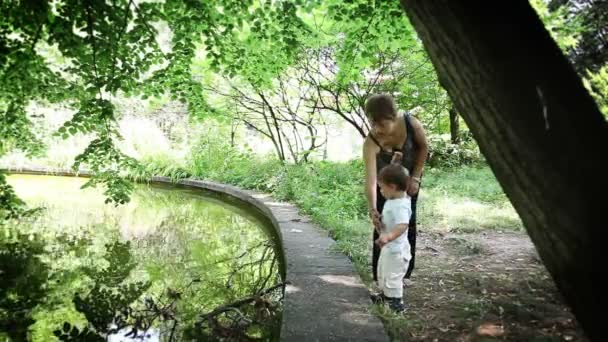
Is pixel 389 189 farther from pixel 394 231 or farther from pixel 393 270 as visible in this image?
pixel 393 270

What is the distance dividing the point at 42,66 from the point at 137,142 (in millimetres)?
11147

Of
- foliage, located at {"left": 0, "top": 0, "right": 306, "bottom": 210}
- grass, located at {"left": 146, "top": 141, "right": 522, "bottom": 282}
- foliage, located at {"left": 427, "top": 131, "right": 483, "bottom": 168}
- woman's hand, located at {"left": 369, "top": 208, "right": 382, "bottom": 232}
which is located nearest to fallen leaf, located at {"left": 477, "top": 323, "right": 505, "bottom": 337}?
woman's hand, located at {"left": 369, "top": 208, "right": 382, "bottom": 232}

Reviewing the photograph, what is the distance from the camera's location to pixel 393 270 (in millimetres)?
3410

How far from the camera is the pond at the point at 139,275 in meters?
3.77

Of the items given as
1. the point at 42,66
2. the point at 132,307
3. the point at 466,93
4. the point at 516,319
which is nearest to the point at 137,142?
the point at 42,66

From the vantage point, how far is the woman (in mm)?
3402

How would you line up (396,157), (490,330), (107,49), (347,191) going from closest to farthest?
(490,330), (396,157), (107,49), (347,191)

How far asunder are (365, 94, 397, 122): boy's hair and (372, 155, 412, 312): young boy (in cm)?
35

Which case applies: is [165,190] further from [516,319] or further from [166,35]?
[166,35]

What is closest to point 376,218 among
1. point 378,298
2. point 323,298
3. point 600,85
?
point 378,298

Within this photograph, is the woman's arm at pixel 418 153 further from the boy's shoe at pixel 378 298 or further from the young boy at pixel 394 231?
the boy's shoe at pixel 378 298

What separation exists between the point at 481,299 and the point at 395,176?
131 cm

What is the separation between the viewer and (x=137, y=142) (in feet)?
51.2

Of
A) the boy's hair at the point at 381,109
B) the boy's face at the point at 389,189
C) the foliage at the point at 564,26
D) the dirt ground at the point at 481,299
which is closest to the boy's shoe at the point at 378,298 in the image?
the dirt ground at the point at 481,299
